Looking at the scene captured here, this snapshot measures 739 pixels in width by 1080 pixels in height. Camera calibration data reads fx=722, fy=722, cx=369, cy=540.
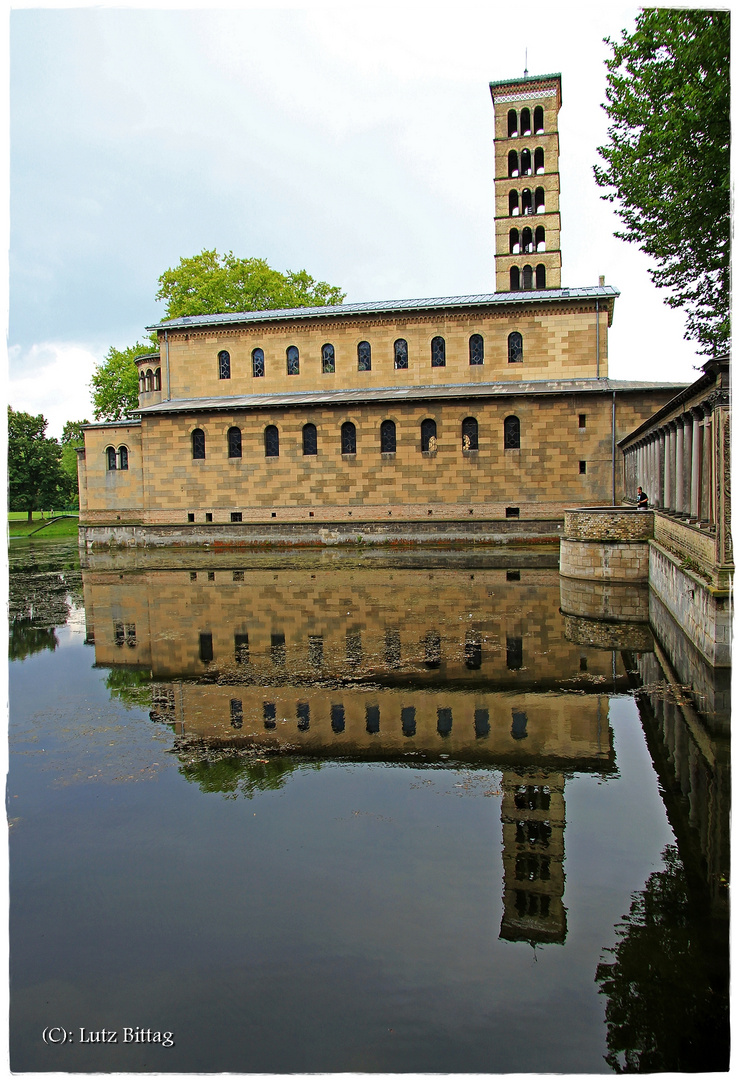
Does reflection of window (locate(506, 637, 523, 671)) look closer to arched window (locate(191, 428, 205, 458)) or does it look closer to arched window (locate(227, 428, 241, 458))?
arched window (locate(227, 428, 241, 458))

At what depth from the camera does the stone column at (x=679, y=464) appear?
55.9ft

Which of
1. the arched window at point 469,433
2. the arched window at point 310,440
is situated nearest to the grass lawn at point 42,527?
the arched window at point 310,440

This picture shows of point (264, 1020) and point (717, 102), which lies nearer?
point (264, 1020)

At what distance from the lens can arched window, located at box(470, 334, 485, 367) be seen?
3881 centimetres

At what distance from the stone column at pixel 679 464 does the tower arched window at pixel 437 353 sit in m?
22.7

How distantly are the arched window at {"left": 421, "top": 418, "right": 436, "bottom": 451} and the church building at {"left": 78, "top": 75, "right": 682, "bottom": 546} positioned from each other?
57 mm

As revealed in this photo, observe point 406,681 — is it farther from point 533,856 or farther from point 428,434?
point 428,434

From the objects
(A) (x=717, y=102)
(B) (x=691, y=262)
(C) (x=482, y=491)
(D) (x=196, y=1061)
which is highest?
(A) (x=717, y=102)

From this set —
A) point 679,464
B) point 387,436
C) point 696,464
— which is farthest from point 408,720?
point 387,436

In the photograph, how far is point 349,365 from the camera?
1591 inches

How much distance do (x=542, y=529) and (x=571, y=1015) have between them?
30.8 meters

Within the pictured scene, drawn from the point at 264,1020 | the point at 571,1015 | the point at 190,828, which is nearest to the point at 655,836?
the point at 571,1015

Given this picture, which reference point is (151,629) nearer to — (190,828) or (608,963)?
(190,828)

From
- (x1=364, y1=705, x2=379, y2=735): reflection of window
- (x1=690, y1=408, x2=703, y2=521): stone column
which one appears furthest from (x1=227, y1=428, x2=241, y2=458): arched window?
(x1=364, y1=705, x2=379, y2=735): reflection of window
